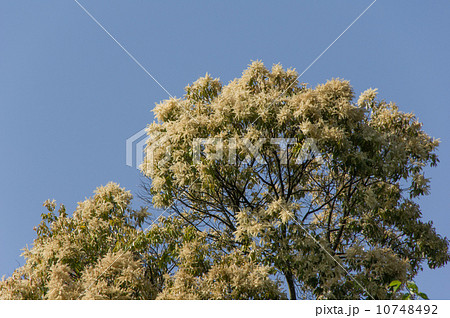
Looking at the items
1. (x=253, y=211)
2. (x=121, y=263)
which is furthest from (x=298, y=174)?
(x=121, y=263)

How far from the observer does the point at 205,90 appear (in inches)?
518

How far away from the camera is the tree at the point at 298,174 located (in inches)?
430

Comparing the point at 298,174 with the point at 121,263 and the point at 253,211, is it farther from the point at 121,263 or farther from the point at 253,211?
the point at 121,263

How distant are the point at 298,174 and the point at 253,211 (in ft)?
4.57

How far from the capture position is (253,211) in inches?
441

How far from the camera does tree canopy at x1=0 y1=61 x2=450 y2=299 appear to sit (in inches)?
419

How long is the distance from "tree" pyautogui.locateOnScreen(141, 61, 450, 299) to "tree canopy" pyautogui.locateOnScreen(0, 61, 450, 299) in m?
0.03

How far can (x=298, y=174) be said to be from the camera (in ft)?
39.3

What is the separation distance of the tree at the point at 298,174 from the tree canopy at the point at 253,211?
3 cm

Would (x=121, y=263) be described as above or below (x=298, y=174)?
below

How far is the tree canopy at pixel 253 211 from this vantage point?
10.6 m
